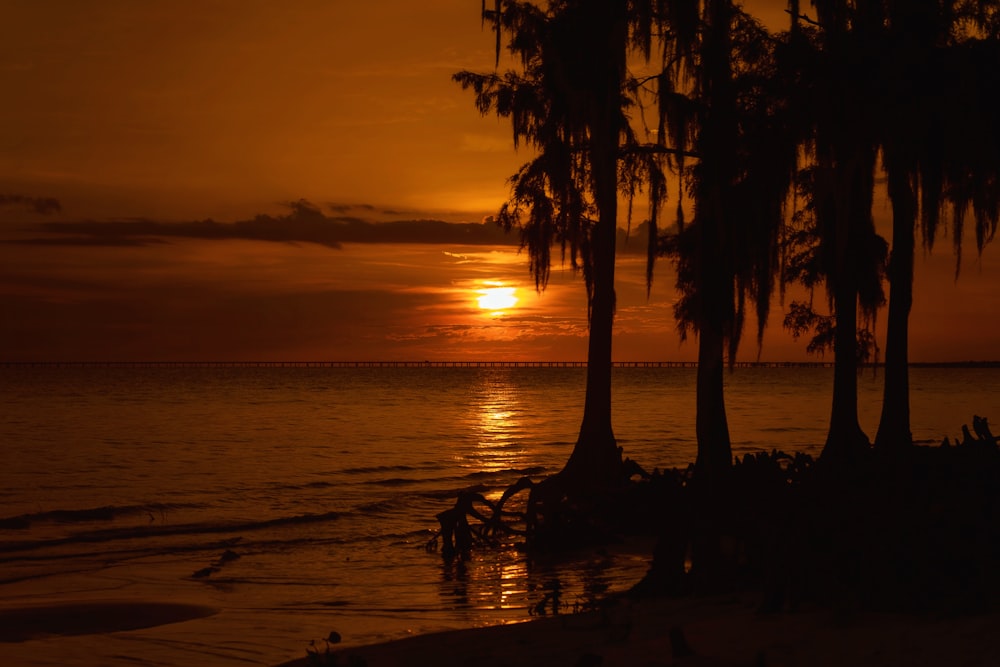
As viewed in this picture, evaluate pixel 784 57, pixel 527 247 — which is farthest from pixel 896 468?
pixel 527 247

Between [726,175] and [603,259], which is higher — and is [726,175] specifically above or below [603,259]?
above

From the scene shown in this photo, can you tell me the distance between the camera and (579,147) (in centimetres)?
1828

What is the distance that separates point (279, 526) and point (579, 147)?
9.47m

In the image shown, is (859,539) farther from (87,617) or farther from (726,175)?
(87,617)

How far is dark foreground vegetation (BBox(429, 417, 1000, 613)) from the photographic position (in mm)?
8086

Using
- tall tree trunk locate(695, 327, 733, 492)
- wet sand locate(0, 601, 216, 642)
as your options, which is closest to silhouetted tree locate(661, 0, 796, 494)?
tall tree trunk locate(695, 327, 733, 492)

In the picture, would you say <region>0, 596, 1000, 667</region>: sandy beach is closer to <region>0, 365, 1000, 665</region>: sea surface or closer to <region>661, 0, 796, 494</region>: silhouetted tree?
<region>0, 365, 1000, 665</region>: sea surface

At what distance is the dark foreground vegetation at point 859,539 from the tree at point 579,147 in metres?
4.82

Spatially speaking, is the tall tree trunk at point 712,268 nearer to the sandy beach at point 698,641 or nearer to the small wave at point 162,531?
the sandy beach at point 698,641

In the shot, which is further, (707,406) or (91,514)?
(91,514)

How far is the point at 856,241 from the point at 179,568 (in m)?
12.2

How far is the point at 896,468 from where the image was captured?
9.95m

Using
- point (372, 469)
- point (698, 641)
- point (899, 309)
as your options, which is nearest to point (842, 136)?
point (899, 309)

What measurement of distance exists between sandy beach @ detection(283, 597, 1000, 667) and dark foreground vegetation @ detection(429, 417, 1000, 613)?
0.76 ft
